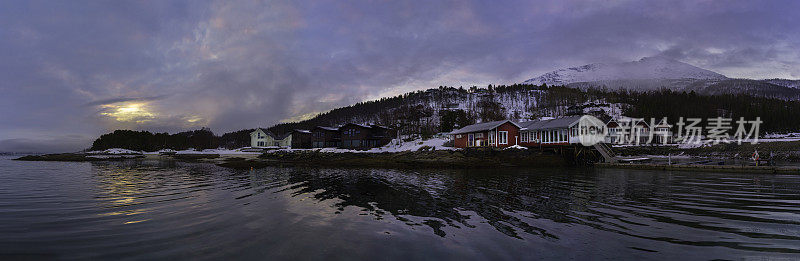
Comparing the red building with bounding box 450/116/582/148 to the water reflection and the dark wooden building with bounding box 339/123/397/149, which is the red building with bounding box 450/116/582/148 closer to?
the dark wooden building with bounding box 339/123/397/149

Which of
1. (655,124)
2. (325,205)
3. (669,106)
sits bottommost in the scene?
(325,205)

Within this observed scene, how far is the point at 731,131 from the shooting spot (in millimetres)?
96312

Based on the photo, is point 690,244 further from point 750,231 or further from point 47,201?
point 47,201

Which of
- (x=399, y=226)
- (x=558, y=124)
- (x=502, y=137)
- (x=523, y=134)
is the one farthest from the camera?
(x=523, y=134)

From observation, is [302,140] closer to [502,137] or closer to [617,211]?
[502,137]

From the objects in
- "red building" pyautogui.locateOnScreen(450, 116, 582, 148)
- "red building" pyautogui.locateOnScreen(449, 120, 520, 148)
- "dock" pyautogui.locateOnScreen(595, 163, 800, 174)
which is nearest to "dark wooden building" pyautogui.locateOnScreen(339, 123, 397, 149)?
"red building" pyautogui.locateOnScreen(450, 116, 582, 148)

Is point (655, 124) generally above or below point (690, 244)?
above

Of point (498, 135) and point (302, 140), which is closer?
point (498, 135)

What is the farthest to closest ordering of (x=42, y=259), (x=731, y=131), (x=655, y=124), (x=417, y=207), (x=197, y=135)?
(x=197, y=135)
(x=731, y=131)
(x=655, y=124)
(x=417, y=207)
(x=42, y=259)

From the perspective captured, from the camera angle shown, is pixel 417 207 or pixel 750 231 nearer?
pixel 750 231

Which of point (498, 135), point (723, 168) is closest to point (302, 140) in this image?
point (498, 135)

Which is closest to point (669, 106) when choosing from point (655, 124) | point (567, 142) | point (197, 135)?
point (655, 124)

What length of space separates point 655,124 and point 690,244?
9613 centimetres

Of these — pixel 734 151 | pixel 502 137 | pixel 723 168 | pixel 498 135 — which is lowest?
pixel 723 168
